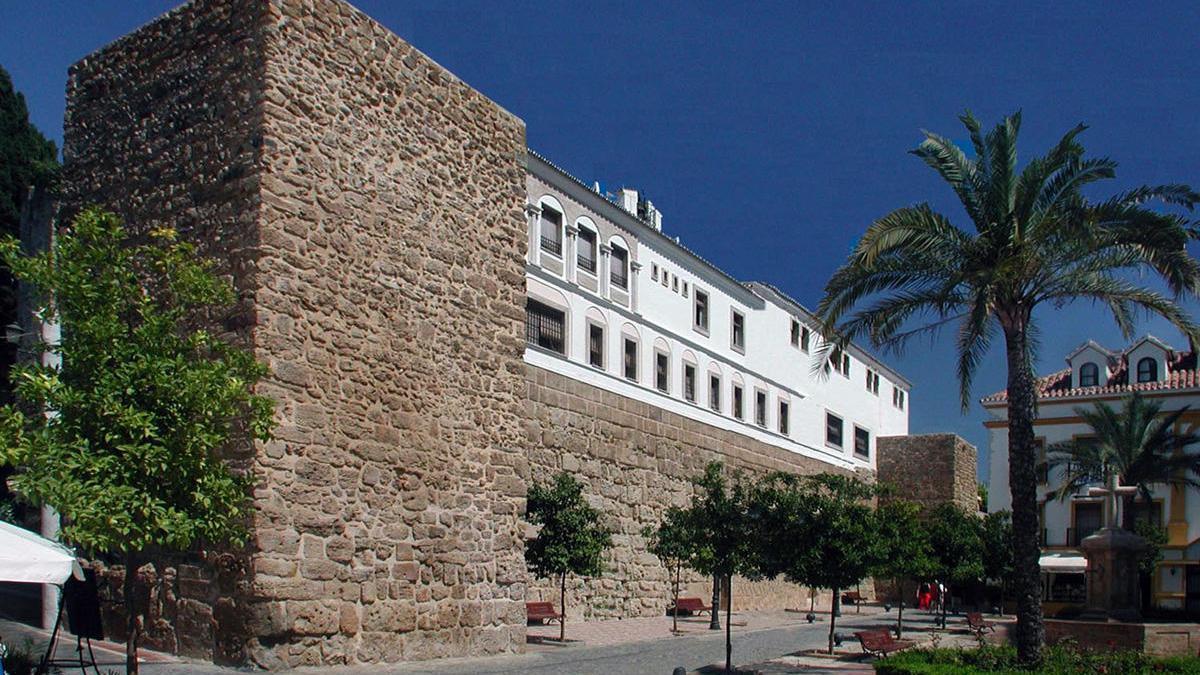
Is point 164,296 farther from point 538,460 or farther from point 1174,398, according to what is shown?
point 1174,398

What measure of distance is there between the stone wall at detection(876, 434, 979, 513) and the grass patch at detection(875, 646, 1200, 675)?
1210 inches

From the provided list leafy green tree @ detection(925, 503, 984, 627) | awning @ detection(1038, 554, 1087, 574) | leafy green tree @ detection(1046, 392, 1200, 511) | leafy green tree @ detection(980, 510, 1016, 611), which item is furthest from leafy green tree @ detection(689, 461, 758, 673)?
leafy green tree @ detection(1046, 392, 1200, 511)

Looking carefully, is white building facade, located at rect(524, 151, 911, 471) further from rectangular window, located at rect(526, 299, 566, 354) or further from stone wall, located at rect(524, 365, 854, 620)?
stone wall, located at rect(524, 365, 854, 620)

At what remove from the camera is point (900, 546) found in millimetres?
22531

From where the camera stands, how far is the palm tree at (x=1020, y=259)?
47.9 ft

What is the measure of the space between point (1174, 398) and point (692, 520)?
31.1m

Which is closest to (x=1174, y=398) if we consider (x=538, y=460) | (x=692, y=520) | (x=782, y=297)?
(x=782, y=297)

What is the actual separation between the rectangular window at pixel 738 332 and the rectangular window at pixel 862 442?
11.4 m

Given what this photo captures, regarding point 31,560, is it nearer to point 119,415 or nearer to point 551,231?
point 119,415

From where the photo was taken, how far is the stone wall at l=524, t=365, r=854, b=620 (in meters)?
23.8

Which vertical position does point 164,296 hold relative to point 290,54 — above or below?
below

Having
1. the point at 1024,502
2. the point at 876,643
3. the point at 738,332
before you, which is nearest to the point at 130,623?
the point at 1024,502

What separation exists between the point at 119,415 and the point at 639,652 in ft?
35.7

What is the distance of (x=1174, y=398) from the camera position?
41.0m
